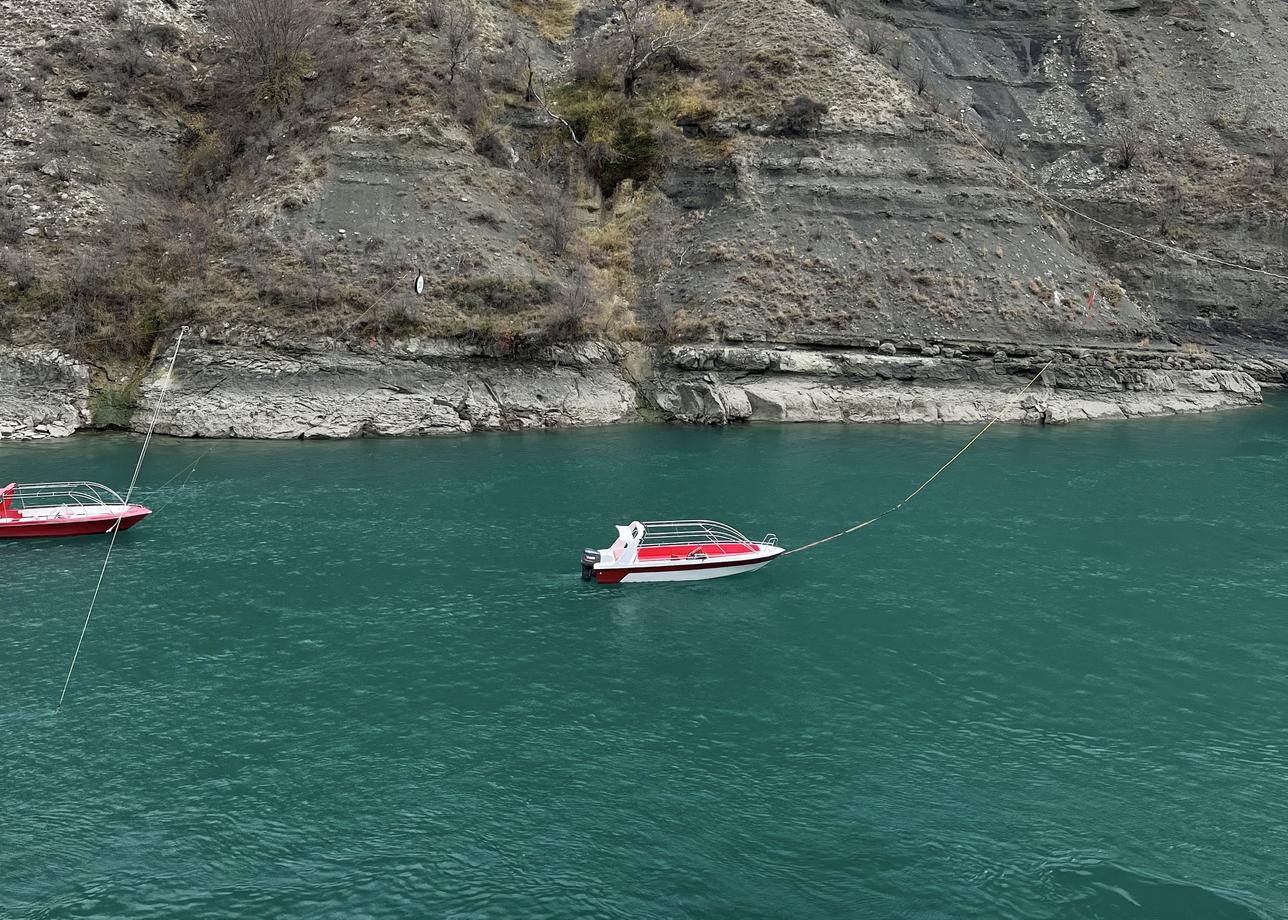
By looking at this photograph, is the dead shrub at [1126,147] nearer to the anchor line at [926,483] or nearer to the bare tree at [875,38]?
the bare tree at [875,38]

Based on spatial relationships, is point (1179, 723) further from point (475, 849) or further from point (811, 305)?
point (811, 305)

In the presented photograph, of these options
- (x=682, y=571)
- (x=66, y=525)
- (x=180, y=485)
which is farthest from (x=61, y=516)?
(x=682, y=571)

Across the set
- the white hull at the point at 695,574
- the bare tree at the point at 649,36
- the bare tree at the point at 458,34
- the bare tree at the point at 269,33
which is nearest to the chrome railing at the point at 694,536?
the white hull at the point at 695,574

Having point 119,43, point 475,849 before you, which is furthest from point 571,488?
point 119,43

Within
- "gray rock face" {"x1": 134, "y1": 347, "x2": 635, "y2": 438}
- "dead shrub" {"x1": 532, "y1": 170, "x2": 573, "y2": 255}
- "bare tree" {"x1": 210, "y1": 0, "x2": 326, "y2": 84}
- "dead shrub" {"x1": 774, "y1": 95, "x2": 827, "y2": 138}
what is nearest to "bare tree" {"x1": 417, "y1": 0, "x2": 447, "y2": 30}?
"bare tree" {"x1": 210, "y1": 0, "x2": 326, "y2": 84}

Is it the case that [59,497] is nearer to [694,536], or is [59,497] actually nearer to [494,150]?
[694,536]

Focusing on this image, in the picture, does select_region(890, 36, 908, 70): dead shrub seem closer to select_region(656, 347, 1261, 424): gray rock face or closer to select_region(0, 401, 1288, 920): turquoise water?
select_region(656, 347, 1261, 424): gray rock face
